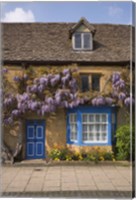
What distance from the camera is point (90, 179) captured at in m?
6.99

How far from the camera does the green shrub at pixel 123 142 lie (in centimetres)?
869

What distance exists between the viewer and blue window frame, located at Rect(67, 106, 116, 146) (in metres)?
9.34

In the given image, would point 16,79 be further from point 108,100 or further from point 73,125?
point 108,100

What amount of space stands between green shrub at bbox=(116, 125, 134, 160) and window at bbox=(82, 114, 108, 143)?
532 millimetres

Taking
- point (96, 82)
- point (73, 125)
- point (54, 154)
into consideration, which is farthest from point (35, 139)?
point (96, 82)

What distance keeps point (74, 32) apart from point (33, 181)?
4811 millimetres

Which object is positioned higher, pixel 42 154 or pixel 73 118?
pixel 73 118

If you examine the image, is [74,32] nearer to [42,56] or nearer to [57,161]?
[42,56]

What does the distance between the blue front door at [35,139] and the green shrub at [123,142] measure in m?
1.91

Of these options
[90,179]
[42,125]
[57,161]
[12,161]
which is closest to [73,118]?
[42,125]

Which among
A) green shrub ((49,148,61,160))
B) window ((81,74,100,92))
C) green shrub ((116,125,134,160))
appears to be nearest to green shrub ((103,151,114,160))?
green shrub ((116,125,134,160))

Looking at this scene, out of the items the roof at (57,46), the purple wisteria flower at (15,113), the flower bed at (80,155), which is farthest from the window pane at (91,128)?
the purple wisteria flower at (15,113)

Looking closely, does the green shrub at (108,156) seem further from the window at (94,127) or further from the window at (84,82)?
the window at (84,82)

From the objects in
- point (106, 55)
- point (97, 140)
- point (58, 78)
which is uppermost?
point (106, 55)
